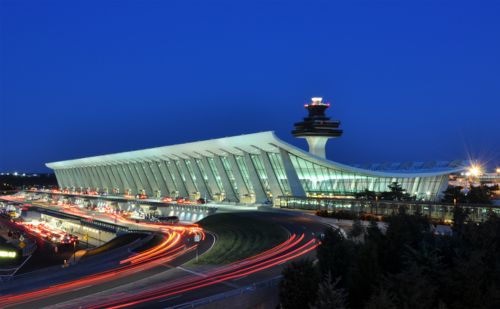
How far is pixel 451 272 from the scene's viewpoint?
17.2 metres

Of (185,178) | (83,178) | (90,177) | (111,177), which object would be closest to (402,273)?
(185,178)

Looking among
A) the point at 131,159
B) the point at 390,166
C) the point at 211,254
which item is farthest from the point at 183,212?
the point at 390,166

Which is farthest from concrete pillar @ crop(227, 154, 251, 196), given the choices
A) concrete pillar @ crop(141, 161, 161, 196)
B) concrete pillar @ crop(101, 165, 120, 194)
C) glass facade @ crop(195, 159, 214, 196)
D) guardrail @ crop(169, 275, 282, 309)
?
concrete pillar @ crop(101, 165, 120, 194)

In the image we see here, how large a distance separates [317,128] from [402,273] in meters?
67.0

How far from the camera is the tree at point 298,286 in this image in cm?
1730

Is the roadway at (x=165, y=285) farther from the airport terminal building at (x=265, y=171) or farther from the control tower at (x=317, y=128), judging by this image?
the control tower at (x=317, y=128)

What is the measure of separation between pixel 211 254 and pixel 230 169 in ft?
137

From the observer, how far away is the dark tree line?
49.9 feet

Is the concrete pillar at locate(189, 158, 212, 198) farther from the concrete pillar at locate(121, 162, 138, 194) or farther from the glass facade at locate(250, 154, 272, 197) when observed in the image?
the concrete pillar at locate(121, 162, 138, 194)

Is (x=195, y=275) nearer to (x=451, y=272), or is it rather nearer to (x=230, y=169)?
(x=451, y=272)

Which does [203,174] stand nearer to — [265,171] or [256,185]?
[256,185]

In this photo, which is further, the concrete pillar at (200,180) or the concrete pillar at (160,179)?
the concrete pillar at (160,179)

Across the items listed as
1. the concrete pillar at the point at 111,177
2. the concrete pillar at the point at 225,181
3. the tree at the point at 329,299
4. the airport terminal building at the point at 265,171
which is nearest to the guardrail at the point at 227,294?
the tree at the point at 329,299

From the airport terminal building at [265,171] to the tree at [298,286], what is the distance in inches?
1413
